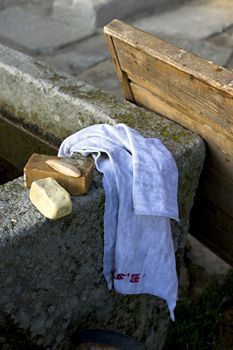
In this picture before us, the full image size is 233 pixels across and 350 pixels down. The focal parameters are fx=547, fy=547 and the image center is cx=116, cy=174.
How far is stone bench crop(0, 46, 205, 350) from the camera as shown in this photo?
5.62 feet

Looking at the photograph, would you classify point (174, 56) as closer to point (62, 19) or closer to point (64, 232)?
point (64, 232)

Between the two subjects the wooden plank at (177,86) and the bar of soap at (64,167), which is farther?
the wooden plank at (177,86)

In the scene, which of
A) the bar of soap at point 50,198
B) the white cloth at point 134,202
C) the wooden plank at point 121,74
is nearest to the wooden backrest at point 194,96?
the wooden plank at point 121,74

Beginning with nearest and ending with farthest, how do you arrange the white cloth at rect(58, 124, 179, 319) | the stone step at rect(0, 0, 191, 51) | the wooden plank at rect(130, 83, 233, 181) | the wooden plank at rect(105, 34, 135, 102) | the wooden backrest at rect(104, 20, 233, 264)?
the white cloth at rect(58, 124, 179, 319) → the wooden backrest at rect(104, 20, 233, 264) → the wooden plank at rect(130, 83, 233, 181) → the wooden plank at rect(105, 34, 135, 102) → the stone step at rect(0, 0, 191, 51)

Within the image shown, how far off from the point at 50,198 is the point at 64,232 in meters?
0.19

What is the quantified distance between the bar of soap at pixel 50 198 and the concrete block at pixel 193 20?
3.86 meters

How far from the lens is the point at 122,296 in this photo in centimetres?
224

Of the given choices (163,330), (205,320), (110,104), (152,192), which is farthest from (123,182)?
(205,320)

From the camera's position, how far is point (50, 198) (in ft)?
5.32

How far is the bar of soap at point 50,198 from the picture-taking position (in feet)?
5.34

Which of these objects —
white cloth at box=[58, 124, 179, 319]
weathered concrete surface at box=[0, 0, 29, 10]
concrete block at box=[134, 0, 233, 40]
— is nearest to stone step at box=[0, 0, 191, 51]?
weathered concrete surface at box=[0, 0, 29, 10]

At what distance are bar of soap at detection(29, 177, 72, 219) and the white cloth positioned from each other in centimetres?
20

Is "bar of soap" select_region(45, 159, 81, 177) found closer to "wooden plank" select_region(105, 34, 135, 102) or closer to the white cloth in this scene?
the white cloth

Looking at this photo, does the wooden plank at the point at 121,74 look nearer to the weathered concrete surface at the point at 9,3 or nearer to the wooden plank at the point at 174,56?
the wooden plank at the point at 174,56
